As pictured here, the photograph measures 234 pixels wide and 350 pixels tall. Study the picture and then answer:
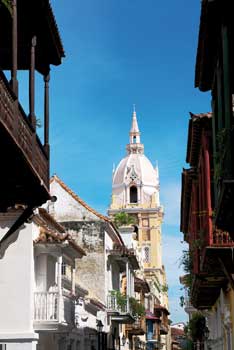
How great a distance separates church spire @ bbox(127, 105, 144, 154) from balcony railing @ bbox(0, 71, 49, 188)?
113336 millimetres

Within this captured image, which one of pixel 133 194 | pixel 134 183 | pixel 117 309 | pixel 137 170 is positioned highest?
pixel 137 170

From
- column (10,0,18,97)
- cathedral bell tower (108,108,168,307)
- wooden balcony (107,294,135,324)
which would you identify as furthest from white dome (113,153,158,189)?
column (10,0,18,97)

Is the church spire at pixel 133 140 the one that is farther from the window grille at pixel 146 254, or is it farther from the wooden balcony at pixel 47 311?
the wooden balcony at pixel 47 311

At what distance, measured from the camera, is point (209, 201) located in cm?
1786

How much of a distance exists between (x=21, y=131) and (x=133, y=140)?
117510mm

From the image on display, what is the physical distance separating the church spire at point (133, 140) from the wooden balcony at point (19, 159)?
113m

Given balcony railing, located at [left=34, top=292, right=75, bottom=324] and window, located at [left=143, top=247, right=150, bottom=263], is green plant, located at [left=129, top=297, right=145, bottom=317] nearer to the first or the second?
balcony railing, located at [left=34, top=292, right=75, bottom=324]

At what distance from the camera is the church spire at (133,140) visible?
125m

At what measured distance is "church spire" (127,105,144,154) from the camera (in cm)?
12544

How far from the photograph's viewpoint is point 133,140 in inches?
5012

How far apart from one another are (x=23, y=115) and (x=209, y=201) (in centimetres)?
856

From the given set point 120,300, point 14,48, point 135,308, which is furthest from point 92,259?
point 14,48

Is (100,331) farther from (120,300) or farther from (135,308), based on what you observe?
(135,308)

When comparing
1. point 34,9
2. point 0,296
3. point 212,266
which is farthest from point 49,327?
point 34,9
